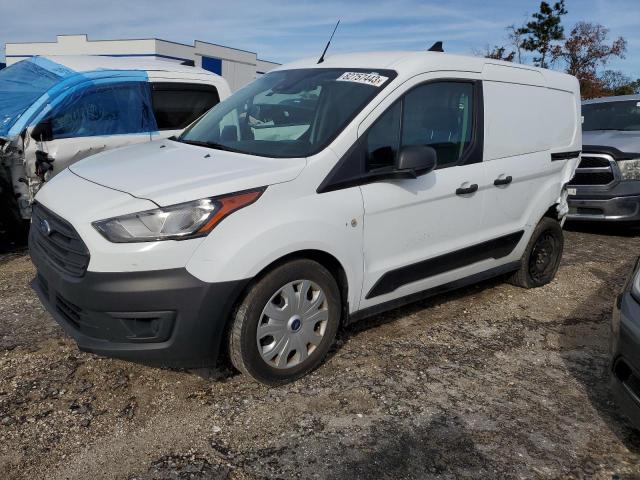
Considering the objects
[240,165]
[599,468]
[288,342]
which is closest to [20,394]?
[288,342]

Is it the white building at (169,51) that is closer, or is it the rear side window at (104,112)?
the rear side window at (104,112)

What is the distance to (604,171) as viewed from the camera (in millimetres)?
6840

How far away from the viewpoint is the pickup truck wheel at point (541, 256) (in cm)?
465

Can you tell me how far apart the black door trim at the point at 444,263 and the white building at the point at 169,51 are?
2703cm

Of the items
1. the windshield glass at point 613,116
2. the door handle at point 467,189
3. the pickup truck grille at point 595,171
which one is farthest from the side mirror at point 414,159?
the windshield glass at point 613,116

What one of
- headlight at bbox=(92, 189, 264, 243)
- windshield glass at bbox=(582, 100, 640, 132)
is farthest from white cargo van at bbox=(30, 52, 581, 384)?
windshield glass at bbox=(582, 100, 640, 132)

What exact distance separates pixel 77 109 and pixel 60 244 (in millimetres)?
3387

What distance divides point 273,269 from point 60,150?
365cm

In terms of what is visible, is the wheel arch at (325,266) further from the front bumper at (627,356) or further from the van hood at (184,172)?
the front bumper at (627,356)

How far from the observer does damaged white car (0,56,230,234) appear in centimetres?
523

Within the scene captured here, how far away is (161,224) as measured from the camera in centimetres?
262

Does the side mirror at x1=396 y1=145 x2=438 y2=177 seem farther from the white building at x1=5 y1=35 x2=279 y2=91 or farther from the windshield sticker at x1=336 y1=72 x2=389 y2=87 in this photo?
the white building at x1=5 y1=35 x2=279 y2=91

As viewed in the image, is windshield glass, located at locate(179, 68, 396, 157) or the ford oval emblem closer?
the ford oval emblem

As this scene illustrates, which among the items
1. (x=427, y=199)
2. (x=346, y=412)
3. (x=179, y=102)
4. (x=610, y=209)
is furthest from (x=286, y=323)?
(x=610, y=209)
